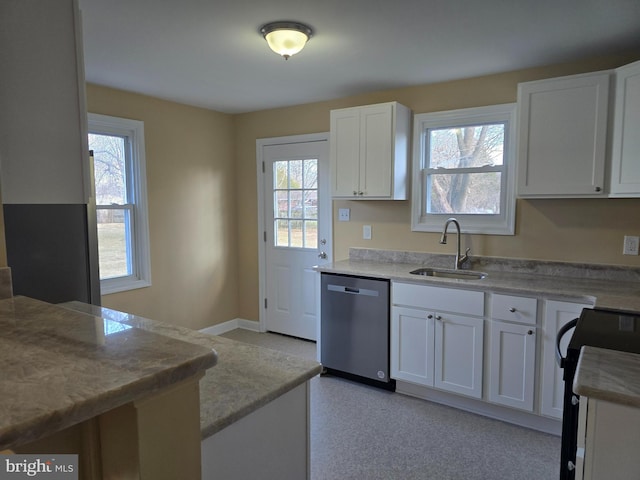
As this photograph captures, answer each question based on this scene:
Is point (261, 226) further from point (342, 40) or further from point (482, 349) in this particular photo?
point (482, 349)

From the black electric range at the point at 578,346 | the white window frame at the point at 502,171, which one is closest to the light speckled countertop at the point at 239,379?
the black electric range at the point at 578,346

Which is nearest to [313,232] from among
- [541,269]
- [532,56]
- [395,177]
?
[395,177]

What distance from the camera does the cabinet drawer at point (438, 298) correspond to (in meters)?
2.76

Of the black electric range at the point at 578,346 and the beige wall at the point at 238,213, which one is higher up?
the beige wall at the point at 238,213

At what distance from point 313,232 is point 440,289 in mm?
1690

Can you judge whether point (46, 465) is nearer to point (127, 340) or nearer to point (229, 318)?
point (127, 340)

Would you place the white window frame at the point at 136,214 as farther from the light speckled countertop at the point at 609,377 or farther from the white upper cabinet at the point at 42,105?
the light speckled countertop at the point at 609,377

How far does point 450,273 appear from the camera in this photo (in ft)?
10.9

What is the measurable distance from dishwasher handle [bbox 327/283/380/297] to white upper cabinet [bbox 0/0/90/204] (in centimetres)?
203

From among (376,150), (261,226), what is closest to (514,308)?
(376,150)

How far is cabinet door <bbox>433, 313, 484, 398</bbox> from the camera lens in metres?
2.77

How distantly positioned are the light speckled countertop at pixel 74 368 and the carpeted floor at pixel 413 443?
180cm

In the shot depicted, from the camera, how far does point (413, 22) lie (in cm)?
221

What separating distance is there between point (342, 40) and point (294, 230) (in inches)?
87.0
